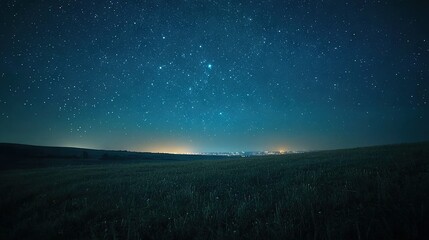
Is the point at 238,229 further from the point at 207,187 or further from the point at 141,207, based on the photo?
the point at 207,187

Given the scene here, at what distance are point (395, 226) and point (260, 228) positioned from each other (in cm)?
168

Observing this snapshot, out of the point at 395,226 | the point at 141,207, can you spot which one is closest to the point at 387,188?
the point at 395,226

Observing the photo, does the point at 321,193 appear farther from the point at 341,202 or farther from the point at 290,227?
the point at 290,227

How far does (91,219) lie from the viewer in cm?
474

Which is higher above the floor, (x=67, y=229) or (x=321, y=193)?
(x=321, y=193)

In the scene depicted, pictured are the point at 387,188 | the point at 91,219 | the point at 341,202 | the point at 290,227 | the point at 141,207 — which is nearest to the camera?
the point at 290,227

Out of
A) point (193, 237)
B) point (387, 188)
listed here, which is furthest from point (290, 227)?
point (387, 188)

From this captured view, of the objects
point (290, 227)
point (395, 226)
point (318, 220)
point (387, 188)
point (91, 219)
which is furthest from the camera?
point (91, 219)

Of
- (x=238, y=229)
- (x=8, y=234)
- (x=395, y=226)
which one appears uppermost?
(x=395, y=226)

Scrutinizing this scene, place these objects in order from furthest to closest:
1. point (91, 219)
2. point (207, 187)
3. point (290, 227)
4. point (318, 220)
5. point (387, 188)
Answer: point (207, 187), point (91, 219), point (387, 188), point (318, 220), point (290, 227)

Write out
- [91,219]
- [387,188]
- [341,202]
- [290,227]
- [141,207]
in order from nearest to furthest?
1. [290,227]
2. [341,202]
3. [387,188]
4. [91,219]
5. [141,207]

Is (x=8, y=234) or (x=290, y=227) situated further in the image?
(x=8, y=234)

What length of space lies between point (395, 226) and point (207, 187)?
538cm

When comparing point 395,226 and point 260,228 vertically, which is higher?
point 395,226
